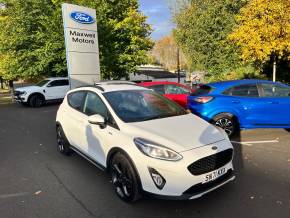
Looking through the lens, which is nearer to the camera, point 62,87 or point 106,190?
point 106,190

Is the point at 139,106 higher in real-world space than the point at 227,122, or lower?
higher

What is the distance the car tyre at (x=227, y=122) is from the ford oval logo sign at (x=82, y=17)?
9.78 meters

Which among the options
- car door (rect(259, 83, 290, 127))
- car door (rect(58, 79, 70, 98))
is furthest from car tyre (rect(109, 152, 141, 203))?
car door (rect(58, 79, 70, 98))

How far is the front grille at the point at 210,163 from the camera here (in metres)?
3.56

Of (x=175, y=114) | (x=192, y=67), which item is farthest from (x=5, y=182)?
(x=192, y=67)

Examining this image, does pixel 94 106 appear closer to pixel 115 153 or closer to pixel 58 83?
pixel 115 153

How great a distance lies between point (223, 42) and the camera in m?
23.2

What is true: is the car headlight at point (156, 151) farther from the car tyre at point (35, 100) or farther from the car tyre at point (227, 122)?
the car tyre at point (35, 100)

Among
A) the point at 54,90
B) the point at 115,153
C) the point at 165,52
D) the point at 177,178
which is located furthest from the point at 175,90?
the point at 165,52

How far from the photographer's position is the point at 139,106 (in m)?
4.86

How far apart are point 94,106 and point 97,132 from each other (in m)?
0.63

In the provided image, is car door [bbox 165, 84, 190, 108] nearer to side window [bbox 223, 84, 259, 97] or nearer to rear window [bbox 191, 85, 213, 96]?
Result: rear window [bbox 191, 85, 213, 96]

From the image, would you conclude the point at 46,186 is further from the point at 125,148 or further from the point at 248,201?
the point at 248,201

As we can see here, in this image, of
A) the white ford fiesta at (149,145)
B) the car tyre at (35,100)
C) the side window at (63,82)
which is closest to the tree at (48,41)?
the side window at (63,82)
